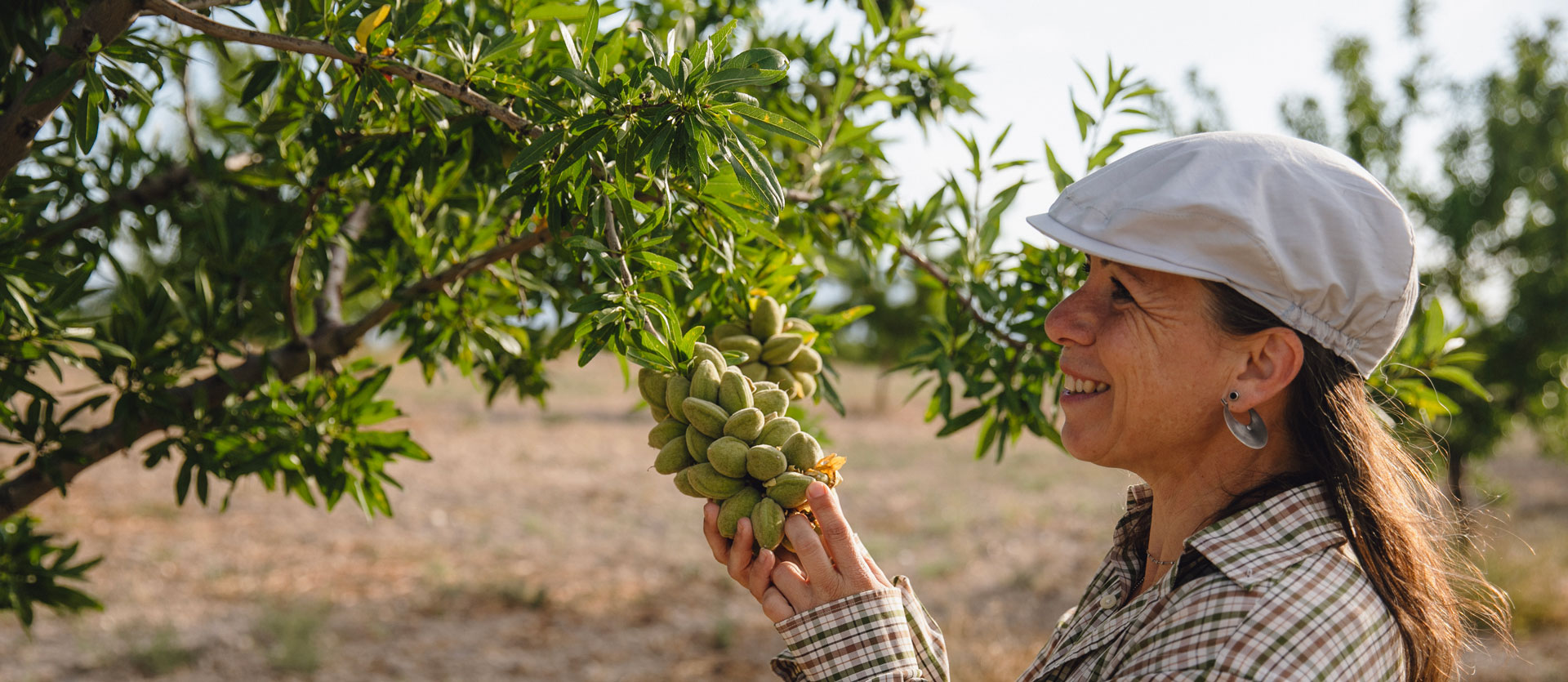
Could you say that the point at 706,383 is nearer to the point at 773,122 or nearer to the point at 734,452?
the point at 734,452

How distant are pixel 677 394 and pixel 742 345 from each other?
0.82ft

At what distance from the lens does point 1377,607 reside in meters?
1.18

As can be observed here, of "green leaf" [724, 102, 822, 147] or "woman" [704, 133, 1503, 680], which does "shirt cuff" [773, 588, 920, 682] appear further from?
"green leaf" [724, 102, 822, 147]

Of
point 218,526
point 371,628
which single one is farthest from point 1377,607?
point 218,526

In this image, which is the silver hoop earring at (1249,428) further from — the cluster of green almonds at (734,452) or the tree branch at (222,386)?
the tree branch at (222,386)

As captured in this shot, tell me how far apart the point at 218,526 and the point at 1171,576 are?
875 cm

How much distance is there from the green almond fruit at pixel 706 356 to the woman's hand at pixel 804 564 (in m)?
0.19

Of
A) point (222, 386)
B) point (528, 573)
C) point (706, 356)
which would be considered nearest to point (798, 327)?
point (706, 356)

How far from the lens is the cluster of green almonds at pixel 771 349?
61.2 inches

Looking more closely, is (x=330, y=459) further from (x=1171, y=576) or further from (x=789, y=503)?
(x=1171, y=576)

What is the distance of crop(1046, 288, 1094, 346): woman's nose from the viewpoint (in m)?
1.37

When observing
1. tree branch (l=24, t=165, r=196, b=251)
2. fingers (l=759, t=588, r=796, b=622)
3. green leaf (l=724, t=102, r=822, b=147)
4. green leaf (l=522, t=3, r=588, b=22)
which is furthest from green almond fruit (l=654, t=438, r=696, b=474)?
tree branch (l=24, t=165, r=196, b=251)

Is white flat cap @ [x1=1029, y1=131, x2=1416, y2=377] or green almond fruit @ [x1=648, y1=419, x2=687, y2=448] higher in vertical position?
white flat cap @ [x1=1029, y1=131, x2=1416, y2=377]

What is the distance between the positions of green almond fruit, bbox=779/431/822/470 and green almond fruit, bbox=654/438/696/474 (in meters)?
0.13
